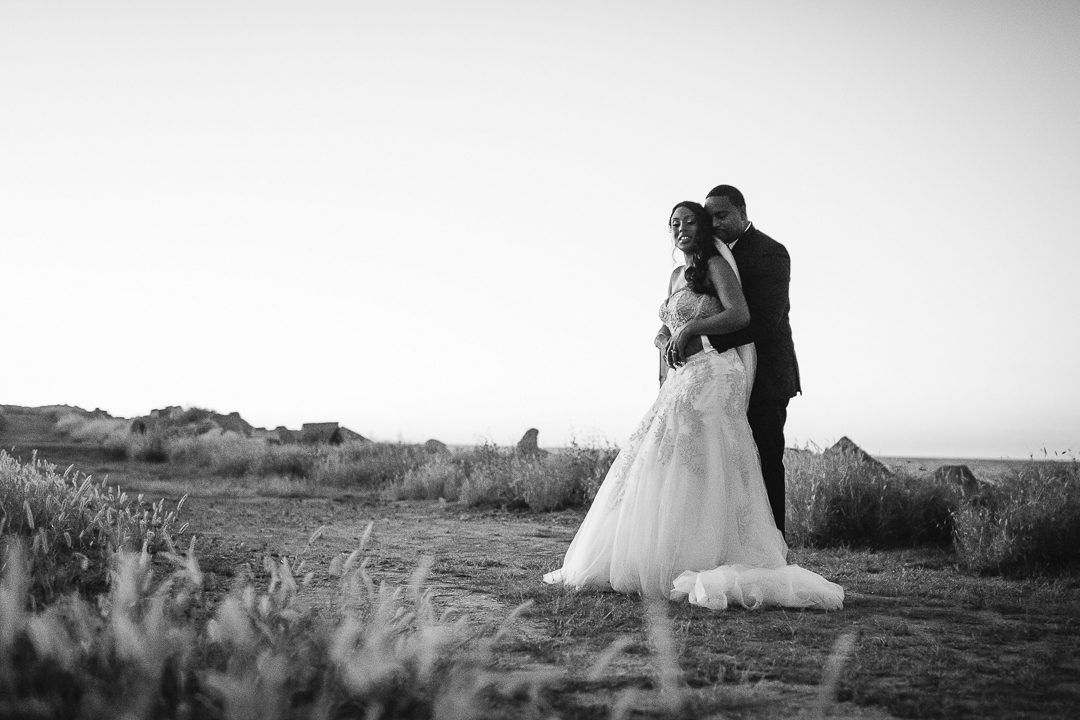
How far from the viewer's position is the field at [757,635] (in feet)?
9.03

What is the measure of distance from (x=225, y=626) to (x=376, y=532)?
6.62m

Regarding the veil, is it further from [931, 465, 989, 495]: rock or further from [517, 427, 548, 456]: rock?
[517, 427, 548, 456]: rock

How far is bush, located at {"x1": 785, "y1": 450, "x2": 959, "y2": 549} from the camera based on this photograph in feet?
26.1

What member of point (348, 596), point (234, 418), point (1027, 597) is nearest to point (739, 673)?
point (348, 596)

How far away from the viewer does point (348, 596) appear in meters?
2.95

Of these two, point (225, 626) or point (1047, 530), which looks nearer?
point (225, 626)

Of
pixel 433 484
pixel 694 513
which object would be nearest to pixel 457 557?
pixel 694 513

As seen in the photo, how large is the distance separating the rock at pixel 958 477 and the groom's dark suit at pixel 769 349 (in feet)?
15.2

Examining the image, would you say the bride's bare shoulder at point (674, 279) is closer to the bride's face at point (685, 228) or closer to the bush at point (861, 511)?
the bride's face at point (685, 228)

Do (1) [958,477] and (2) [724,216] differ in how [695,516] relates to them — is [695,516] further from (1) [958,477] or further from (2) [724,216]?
(1) [958,477]

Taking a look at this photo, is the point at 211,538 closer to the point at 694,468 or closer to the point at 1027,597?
the point at 694,468

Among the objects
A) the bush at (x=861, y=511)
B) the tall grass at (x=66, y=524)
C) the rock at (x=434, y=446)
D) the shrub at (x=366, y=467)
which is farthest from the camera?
the rock at (x=434, y=446)

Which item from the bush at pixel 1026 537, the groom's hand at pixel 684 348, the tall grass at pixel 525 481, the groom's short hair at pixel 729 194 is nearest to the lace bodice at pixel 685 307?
the groom's hand at pixel 684 348

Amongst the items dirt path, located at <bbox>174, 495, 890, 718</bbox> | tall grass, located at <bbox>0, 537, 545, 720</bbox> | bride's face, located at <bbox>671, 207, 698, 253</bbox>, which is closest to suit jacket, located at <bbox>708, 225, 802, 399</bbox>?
bride's face, located at <bbox>671, 207, 698, 253</bbox>
